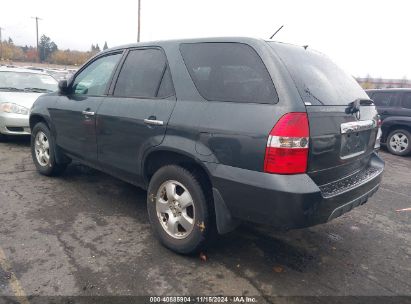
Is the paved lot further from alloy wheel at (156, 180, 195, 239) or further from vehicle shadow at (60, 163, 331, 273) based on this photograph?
alloy wheel at (156, 180, 195, 239)

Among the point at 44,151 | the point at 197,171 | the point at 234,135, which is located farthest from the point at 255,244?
the point at 44,151

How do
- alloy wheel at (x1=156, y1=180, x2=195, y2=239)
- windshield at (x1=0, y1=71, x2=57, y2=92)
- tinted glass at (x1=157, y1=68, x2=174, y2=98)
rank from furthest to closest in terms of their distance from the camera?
windshield at (x1=0, y1=71, x2=57, y2=92) < tinted glass at (x1=157, y1=68, x2=174, y2=98) < alloy wheel at (x1=156, y1=180, x2=195, y2=239)

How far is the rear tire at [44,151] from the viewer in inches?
185

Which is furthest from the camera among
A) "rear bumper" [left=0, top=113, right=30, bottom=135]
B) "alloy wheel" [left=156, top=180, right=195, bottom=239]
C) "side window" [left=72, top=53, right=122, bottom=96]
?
"rear bumper" [left=0, top=113, right=30, bottom=135]

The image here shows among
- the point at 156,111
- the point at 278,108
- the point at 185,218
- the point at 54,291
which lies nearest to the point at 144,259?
the point at 185,218

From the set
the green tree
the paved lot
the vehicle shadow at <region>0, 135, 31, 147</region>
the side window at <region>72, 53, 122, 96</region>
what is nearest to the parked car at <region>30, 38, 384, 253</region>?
the side window at <region>72, 53, 122, 96</region>

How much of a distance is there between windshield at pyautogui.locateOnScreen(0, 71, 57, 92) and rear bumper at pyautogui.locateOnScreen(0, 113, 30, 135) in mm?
945

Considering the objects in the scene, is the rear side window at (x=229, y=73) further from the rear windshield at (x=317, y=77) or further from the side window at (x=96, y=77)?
the side window at (x=96, y=77)

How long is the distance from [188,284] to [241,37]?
75.9 inches

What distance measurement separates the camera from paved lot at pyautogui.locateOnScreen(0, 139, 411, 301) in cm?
258

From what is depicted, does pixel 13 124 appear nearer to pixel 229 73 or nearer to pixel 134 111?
pixel 134 111

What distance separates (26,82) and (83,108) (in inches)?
183

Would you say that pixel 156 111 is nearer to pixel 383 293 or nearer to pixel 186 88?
pixel 186 88

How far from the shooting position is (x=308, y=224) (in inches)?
94.3
